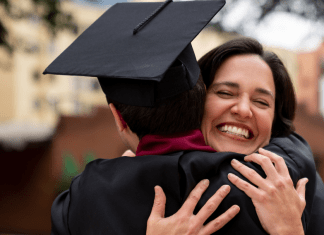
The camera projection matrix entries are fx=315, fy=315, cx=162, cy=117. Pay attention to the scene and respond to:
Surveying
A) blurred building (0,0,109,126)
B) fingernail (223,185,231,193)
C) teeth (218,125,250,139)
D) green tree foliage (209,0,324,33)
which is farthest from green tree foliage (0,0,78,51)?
fingernail (223,185,231,193)

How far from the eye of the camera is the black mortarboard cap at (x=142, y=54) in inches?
59.1

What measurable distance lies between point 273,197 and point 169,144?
21.8 inches

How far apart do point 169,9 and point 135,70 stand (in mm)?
612

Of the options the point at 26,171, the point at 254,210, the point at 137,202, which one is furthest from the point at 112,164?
the point at 26,171

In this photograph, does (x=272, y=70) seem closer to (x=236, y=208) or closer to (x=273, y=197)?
(x=273, y=197)

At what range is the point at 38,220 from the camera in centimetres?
779

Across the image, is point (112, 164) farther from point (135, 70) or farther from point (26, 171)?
point (26, 171)

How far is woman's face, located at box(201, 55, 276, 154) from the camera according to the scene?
1970 mm

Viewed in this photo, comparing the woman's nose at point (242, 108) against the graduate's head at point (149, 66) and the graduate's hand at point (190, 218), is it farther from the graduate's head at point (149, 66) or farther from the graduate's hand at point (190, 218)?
the graduate's hand at point (190, 218)

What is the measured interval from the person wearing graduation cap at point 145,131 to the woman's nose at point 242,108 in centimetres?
35

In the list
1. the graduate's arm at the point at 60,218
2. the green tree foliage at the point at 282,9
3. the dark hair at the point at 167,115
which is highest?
the dark hair at the point at 167,115

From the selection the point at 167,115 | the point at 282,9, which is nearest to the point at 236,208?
the point at 167,115

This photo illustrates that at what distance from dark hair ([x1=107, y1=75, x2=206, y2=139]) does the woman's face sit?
379mm

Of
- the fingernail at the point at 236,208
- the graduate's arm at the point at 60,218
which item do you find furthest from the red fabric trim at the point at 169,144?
the graduate's arm at the point at 60,218
